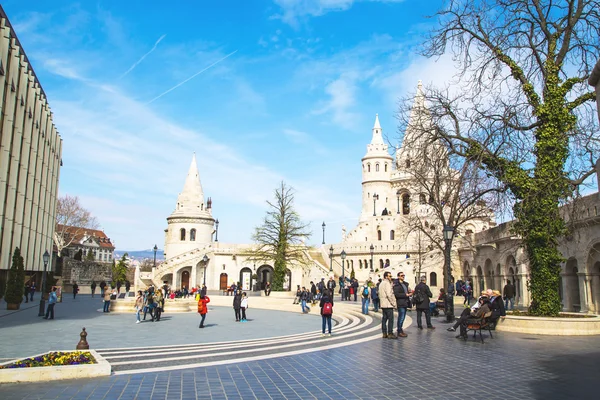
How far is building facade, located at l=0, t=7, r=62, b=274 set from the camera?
29.7 meters

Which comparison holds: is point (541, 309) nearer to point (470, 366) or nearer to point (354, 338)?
point (354, 338)

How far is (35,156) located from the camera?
123ft

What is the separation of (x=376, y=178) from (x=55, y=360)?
69917 mm

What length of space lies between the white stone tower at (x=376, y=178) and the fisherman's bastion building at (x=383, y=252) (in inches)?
6.1

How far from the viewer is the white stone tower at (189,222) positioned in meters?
64.1

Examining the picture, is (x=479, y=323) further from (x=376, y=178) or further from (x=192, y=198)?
(x=376, y=178)

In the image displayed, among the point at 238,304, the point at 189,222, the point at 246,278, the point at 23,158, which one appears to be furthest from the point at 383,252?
the point at 23,158

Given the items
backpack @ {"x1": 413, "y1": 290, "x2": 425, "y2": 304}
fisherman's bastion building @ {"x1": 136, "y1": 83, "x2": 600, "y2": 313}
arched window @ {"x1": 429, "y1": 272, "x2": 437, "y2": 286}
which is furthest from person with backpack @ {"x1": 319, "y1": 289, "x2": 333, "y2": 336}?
arched window @ {"x1": 429, "y1": 272, "x2": 437, "y2": 286}

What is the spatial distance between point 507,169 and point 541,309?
15.4 feet

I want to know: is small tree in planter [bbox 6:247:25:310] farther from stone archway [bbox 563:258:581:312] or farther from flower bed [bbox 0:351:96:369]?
stone archway [bbox 563:258:581:312]

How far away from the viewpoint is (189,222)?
211ft

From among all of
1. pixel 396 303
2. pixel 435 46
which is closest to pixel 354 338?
pixel 396 303

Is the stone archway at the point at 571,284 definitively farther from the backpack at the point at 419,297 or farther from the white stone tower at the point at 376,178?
the white stone tower at the point at 376,178

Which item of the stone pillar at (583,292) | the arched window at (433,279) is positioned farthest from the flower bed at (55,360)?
the arched window at (433,279)
